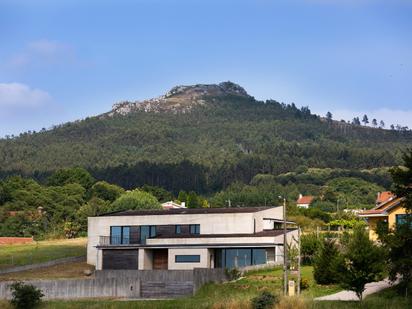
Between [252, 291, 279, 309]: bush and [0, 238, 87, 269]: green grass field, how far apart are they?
1321 inches

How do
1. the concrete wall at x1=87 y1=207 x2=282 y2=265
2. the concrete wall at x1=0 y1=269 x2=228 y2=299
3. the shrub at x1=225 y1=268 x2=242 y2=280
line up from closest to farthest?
1. the concrete wall at x1=0 y1=269 x2=228 y2=299
2. the shrub at x1=225 y1=268 x2=242 y2=280
3. the concrete wall at x1=87 y1=207 x2=282 y2=265

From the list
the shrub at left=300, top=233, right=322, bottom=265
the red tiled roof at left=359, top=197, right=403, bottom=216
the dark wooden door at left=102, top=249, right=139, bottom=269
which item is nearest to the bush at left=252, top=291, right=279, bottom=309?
the red tiled roof at left=359, top=197, right=403, bottom=216

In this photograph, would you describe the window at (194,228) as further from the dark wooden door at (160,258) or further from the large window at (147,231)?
the large window at (147,231)

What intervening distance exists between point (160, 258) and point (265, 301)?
25.8 meters

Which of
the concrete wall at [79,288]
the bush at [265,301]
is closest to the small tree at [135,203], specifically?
the concrete wall at [79,288]

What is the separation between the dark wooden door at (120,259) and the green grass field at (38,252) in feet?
24.6

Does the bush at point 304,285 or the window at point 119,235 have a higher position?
the window at point 119,235

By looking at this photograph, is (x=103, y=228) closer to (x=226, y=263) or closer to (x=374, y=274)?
(x=226, y=263)

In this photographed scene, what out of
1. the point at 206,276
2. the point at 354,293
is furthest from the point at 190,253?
the point at 354,293

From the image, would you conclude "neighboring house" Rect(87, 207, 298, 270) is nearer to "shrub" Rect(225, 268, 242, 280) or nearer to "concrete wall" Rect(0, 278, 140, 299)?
"shrub" Rect(225, 268, 242, 280)

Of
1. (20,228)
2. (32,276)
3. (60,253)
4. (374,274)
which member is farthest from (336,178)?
(374,274)

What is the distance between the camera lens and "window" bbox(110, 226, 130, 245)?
64.8 meters

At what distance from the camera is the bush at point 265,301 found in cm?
3700

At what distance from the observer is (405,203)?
38.8m
